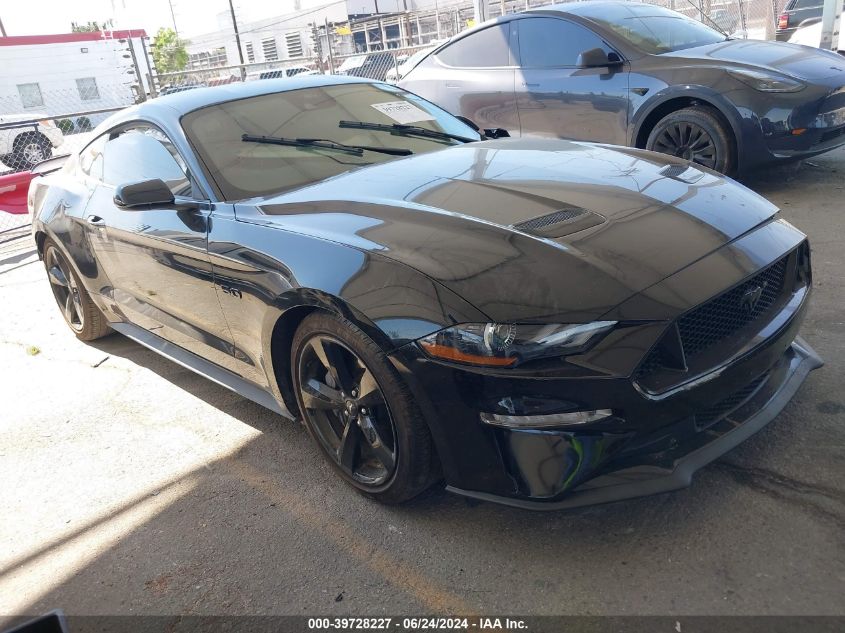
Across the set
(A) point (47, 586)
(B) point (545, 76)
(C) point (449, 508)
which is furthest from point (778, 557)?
(B) point (545, 76)

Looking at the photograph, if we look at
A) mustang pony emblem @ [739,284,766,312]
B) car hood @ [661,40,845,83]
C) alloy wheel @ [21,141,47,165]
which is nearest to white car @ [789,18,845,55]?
car hood @ [661,40,845,83]

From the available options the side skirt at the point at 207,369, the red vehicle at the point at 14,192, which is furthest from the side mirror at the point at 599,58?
the red vehicle at the point at 14,192

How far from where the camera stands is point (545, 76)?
6309 millimetres

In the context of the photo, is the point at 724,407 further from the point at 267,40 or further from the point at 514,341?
the point at 267,40

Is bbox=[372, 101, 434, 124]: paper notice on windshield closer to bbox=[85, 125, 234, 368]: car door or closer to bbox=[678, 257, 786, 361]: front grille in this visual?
bbox=[85, 125, 234, 368]: car door

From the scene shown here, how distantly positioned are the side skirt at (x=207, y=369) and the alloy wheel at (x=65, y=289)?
0.76 metres

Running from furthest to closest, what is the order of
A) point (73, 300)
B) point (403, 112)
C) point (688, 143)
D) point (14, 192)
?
point (14, 192)
point (688, 143)
point (73, 300)
point (403, 112)

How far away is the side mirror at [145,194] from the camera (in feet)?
10.0

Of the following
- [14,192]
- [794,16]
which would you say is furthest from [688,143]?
[794,16]

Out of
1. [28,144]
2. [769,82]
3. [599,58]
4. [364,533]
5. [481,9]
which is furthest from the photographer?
[28,144]

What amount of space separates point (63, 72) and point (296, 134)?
39150mm

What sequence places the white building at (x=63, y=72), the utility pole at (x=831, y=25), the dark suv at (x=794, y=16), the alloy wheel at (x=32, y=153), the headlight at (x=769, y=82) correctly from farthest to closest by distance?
1. the white building at (x=63, y=72)
2. the alloy wheel at (x=32, y=153)
3. the dark suv at (x=794, y=16)
4. the utility pole at (x=831, y=25)
5. the headlight at (x=769, y=82)

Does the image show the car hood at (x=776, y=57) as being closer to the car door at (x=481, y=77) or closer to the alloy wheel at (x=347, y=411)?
the car door at (x=481, y=77)

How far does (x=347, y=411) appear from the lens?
8.36 feet
